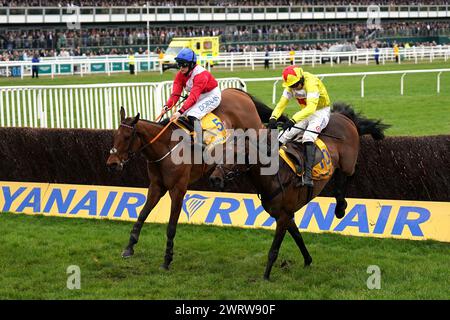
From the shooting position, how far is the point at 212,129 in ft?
24.6

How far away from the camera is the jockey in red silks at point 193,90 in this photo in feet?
24.3

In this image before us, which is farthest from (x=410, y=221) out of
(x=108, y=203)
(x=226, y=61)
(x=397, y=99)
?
(x=226, y=61)

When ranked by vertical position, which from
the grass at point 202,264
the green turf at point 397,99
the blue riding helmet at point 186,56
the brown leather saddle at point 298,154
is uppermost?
the blue riding helmet at point 186,56

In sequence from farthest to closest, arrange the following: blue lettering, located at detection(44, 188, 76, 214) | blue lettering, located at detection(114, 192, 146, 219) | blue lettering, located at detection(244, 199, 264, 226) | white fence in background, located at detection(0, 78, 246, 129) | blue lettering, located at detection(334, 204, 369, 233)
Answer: white fence in background, located at detection(0, 78, 246, 129)
blue lettering, located at detection(44, 188, 76, 214)
blue lettering, located at detection(114, 192, 146, 219)
blue lettering, located at detection(244, 199, 264, 226)
blue lettering, located at detection(334, 204, 369, 233)

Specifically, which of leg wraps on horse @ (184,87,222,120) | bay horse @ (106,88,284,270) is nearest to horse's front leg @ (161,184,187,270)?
bay horse @ (106,88,284,270)

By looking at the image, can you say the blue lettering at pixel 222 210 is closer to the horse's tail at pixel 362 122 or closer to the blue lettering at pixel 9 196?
the horse's tail at pixel 362 122

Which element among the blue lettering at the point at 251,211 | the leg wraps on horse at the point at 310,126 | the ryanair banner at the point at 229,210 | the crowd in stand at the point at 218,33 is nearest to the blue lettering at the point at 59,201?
the ryanair banner at the point at 229,210

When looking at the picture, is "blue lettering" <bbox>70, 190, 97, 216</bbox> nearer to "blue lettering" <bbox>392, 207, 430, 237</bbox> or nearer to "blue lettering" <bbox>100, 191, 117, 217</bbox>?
"blue lettering" <bbox>100, 191, 117, 217</bbox>

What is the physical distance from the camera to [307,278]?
21.1 feet

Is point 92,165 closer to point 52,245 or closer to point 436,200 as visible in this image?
point 52,245

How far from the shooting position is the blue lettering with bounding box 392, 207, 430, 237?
25.1 ft

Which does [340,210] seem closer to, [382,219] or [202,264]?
[382,219]

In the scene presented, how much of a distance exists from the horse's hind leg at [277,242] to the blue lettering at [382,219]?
170 cm

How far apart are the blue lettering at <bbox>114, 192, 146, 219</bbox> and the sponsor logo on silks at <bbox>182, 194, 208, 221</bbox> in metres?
0.53
